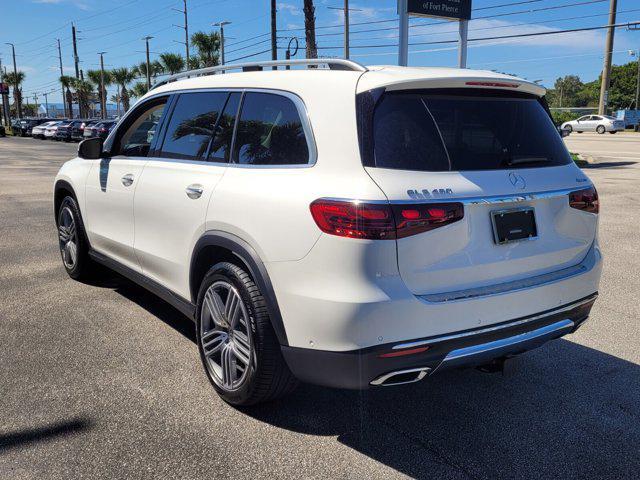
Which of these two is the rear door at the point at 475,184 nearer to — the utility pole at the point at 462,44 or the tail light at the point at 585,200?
the tail light at the point at 585,200

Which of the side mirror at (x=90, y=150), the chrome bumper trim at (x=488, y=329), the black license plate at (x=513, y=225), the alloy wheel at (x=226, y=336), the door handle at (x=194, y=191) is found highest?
the side mirror at (x=90, y=150)

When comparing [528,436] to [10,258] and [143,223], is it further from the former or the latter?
[10,258]

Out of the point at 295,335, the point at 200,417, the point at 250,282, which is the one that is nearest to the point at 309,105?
the point at 250,282

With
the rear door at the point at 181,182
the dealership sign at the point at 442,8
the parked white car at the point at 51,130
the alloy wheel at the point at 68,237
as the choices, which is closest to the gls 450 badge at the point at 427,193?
the rear door at the point at 181,182

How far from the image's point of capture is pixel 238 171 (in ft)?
10.5

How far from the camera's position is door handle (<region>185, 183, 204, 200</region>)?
338 centimetres

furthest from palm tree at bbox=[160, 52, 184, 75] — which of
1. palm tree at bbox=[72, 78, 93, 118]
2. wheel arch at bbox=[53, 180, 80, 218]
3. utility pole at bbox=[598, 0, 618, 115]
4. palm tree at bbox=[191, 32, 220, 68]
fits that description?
wheel arch at bbox=[53, 180, 80, 218]

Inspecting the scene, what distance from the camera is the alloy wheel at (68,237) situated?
17.9ft

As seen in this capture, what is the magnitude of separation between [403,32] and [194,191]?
14236 millimetres

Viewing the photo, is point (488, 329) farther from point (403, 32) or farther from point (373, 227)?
point (403, 32)

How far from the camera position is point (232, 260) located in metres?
3.16

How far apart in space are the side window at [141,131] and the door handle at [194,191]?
0.95m

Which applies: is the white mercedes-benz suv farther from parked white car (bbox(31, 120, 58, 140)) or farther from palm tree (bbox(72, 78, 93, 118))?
palm tree (bbox(72, 78, 93, 118))

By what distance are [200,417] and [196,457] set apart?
380 millimetres
